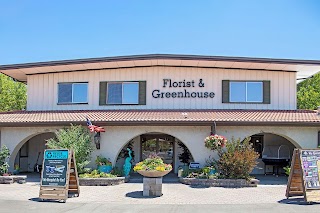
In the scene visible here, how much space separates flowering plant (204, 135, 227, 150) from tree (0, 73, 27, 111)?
28255 mm

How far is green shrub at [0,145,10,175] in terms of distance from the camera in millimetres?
15936

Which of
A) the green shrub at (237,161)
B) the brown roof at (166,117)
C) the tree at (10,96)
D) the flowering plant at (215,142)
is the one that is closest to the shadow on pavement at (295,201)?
the green shrub at (237,161)

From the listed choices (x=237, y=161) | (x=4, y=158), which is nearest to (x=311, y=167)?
(x=237, y=161)

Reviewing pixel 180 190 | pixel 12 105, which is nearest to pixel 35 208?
pixel 180 190

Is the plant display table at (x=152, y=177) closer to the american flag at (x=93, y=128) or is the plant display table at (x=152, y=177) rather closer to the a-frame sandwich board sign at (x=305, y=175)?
the a-frame sandwich board sign at (x=305, y=175)

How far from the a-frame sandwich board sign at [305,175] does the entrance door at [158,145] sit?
30.2 feet

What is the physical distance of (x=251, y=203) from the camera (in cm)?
1098

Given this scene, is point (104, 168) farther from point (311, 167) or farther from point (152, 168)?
point (311, 167)

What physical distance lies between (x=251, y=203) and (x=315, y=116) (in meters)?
7.82

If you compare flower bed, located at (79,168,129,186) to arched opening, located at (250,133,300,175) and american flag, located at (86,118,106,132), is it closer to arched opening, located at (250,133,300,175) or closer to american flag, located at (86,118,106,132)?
american flag, located at (86,118,106,132)

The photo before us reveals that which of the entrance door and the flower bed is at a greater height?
the entrance door

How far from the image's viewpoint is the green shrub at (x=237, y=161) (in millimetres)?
14602

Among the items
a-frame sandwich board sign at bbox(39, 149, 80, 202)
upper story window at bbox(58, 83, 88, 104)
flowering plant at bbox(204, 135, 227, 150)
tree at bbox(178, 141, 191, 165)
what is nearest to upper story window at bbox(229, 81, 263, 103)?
tree at bbox(178, 141, 191, 165)

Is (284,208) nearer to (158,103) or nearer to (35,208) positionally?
(35,208)
